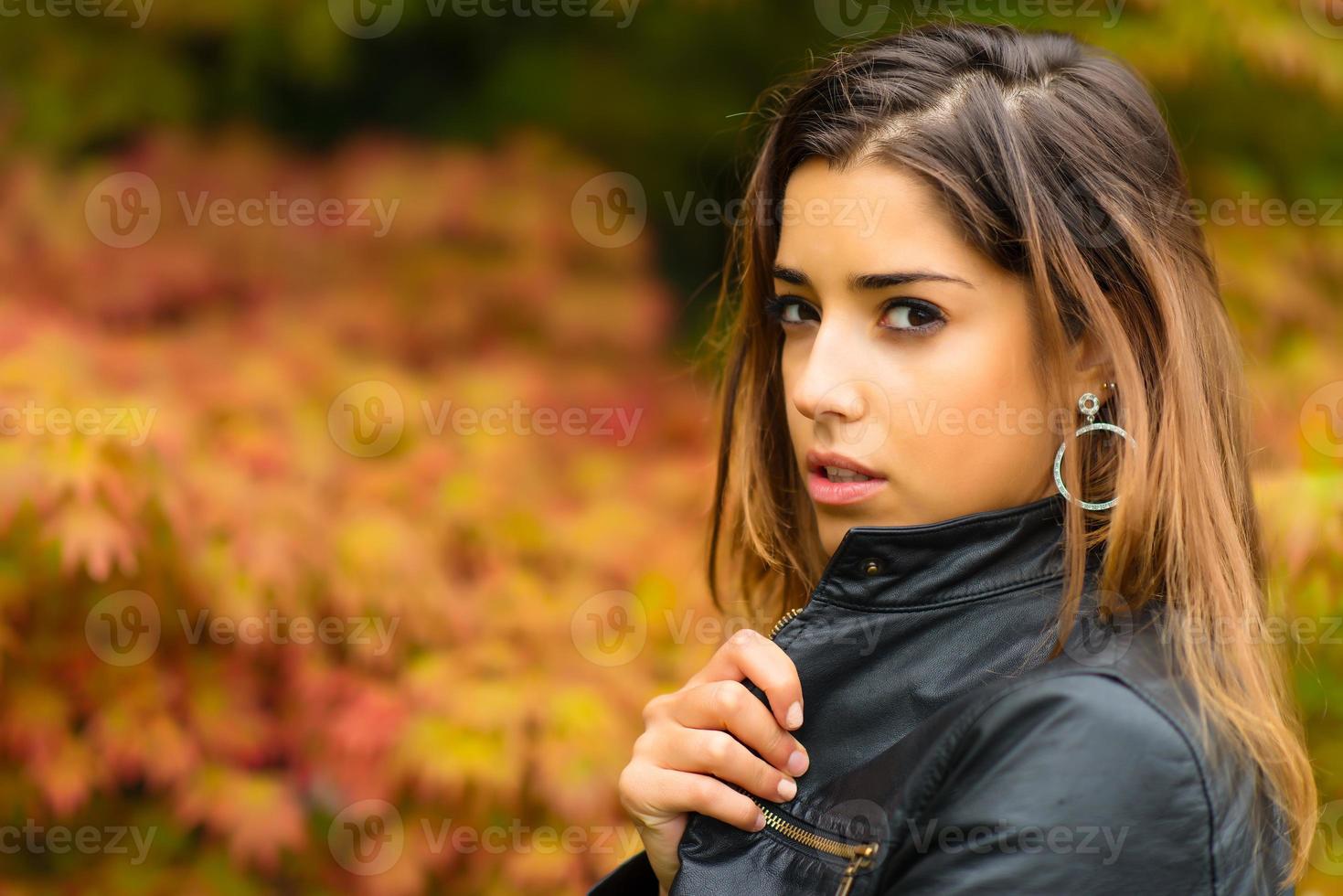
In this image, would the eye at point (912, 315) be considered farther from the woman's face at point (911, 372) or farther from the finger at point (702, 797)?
the finger at point (702, 797)

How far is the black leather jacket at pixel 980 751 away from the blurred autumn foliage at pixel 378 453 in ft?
4.50

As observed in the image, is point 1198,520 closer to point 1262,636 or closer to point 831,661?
point 1262,636

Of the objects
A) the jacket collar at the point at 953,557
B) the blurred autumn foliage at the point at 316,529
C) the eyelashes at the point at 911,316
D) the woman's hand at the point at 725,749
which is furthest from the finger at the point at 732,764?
the blurred autumn foliage at the point at 316,529

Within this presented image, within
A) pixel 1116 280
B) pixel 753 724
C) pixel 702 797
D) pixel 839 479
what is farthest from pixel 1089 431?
pixel 702 797

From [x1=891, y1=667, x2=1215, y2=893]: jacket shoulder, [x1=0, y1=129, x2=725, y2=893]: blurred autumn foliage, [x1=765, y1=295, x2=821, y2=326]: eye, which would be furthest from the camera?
[x1=0, y1=129, x2=725, y2=893]: blurred autumn foliage

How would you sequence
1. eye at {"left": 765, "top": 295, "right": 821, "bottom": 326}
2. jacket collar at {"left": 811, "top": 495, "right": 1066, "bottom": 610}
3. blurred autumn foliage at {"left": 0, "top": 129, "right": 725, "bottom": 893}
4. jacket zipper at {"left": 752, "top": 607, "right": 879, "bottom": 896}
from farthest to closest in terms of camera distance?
1. blurred autumn foliage at {"left": 0, "top": 129, "right": 725, "bottom": 893}
2. eye at {"left": 765, "top": 295, "right": 821, "bottom": 326}
3. jacket collar at {"left": 811, "top": 495, "right": 1066, "bottom": 610}
4. jacket zipper at {"left": 752, "top": 607, "right": 879, "bottom": 896}

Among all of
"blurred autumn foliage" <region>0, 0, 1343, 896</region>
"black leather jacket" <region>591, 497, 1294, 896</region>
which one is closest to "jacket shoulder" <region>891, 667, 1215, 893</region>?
"black leather jacket" <region>591, 497, 1294, 896</region>

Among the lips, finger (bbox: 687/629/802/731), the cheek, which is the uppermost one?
the cheek

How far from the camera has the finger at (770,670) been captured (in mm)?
1337

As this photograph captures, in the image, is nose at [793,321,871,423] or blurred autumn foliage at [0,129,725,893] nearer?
nose at [793,321,871,423]

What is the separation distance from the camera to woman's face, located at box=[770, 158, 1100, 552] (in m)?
1.34

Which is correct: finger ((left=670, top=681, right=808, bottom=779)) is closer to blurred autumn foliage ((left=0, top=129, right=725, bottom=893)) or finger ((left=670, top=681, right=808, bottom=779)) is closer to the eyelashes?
the eyelashes

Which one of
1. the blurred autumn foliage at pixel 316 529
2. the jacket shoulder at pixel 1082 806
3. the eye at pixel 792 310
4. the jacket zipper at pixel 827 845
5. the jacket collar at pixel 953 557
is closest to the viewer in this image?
the jacket shoulder at pixel 1082 806

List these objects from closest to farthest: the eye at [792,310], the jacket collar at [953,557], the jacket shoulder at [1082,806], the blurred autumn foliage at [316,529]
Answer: the jacket shoulder at [1082,806] < the jacket collar at [953,557] < the eye at [792,310] < the blurred autumn foliage at [316,529]
